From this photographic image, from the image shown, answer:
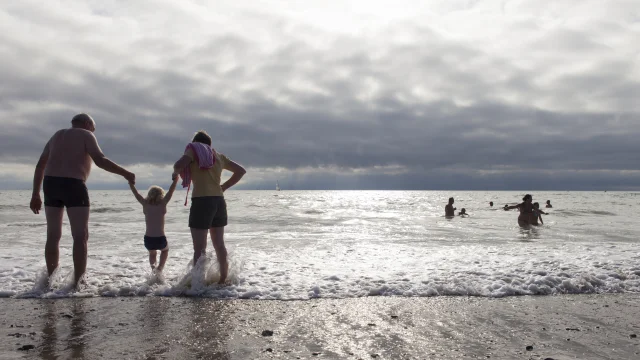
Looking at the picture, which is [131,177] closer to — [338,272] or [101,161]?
[101,161]

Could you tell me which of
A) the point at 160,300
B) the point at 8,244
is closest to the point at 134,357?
the point at 160,300

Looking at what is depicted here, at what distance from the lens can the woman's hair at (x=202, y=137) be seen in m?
5.38

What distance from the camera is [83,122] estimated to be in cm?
518

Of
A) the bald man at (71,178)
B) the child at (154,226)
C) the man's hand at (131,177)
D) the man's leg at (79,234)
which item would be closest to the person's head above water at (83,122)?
the bald man at (71,178)

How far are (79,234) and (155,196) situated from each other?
135cm

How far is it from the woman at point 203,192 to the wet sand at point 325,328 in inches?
31.7

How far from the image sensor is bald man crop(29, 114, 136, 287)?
4906 mm

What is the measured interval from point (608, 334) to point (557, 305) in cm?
111

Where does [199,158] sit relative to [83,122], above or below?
below

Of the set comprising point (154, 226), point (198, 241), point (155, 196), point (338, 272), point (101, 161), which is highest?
point (101, 161)

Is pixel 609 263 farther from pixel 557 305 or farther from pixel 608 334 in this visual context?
pixel 608 334

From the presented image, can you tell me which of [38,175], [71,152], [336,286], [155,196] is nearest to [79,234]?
[38,175]

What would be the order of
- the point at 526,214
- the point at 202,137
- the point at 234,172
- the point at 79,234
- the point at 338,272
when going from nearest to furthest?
the point at 79,234
the point at 202,137
the point at 234,172
the point at 338,272
the point at 526,214

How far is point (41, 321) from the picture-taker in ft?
12.6
